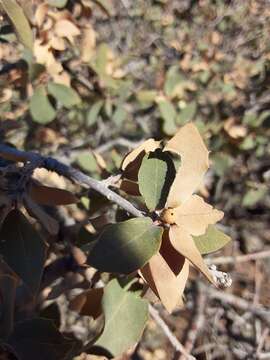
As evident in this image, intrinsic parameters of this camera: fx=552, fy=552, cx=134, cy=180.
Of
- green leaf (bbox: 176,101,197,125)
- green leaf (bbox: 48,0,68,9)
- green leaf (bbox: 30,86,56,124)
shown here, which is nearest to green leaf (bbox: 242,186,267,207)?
green leaf (bbox: 176,101,197,125)

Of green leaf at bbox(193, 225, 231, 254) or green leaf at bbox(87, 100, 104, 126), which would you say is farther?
green leaf at bbox(87, 100, 104, 126)

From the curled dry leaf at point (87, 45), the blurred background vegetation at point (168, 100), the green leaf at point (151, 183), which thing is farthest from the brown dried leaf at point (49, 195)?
the curled dry leaf at point (87, 45)

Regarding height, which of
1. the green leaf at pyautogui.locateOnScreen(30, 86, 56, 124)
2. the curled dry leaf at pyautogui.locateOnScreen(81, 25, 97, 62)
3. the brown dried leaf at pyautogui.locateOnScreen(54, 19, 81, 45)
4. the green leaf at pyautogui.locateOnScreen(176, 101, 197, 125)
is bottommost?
the green leaf at pyautogui.locateOnScreen(176, 101, 197, 125)

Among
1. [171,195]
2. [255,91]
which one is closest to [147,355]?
[255,91]

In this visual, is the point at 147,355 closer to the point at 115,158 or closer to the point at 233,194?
the point at 233,194

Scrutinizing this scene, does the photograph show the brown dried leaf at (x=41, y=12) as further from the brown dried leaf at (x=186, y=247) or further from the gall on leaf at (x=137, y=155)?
the brown dried leaf at (x=186, y=247)

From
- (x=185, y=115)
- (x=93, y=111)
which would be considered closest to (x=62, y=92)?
(x=93, y=111)

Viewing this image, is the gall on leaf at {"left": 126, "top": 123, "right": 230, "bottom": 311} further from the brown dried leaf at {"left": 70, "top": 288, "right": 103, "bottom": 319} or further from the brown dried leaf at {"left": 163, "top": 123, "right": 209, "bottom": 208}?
the brown dried leaf at {"left": 70, "top": 288, "right": 103, "bottom": 319}
